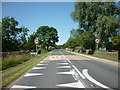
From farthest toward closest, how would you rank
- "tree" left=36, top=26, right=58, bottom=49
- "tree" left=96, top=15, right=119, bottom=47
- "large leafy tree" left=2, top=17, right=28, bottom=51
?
"tree" left=36, top=26, right=58, bottom=49
"large leafy tree" left=2, top=17, right=28, bottom=51
"tree" left=96, top=15, right=119, bottom=47

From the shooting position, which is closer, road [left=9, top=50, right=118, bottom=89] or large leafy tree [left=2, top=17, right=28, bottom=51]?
road [left=9, top=50, right=118, bottom=89]

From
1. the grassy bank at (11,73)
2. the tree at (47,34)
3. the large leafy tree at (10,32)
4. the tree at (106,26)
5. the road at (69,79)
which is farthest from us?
the tree at (47,34)

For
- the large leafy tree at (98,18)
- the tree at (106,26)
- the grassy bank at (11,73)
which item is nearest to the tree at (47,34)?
the large leafy tree at (98,18)

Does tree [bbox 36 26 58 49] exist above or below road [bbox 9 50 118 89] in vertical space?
above

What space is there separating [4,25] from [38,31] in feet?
147

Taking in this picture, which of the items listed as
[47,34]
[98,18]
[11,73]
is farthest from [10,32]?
[47,34]

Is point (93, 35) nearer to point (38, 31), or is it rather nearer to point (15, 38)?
point (15, 38)

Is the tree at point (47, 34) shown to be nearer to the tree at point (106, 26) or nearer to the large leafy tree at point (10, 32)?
the large leafy tree at point (10, 32)

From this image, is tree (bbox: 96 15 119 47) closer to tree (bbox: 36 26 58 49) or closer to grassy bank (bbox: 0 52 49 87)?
grassy bank (bbox: 0 52 49 87)

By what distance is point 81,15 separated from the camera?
114 ft

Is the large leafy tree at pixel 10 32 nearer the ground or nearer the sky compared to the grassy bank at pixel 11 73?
nearer the sky

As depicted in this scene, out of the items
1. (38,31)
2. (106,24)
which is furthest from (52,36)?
(106,24)

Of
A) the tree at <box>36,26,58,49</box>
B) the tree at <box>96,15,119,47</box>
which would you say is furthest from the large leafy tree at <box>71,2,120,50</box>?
the tree at <box>36,26,58,49</box>

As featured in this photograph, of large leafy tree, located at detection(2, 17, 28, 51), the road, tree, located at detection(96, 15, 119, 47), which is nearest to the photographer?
the road
